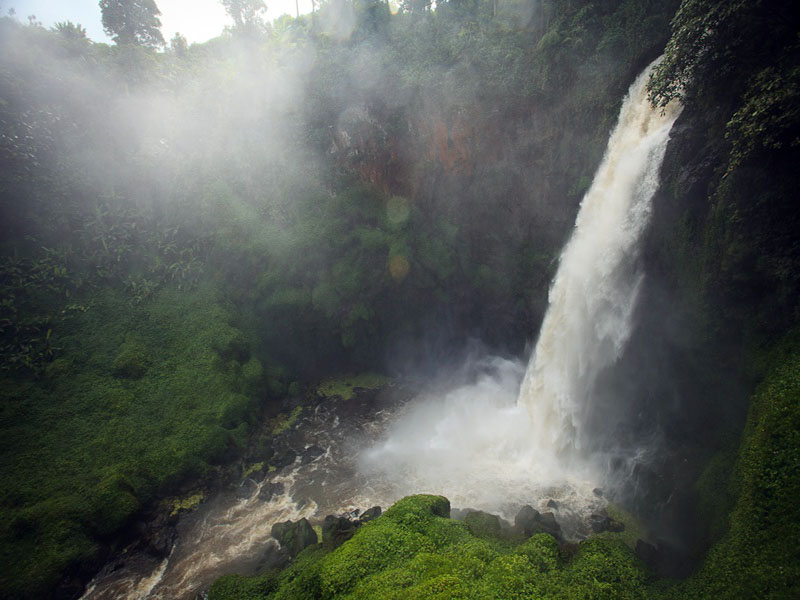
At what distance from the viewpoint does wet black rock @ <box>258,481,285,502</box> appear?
52.7 feet

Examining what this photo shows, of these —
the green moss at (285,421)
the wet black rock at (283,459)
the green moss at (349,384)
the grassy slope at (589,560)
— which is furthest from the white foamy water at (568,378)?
the green moss at (285,421)

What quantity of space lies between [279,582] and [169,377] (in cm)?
1201

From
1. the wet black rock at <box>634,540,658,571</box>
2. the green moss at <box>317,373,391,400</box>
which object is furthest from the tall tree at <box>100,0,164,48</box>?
the wet black rock at <box>634,540,658,571</box>

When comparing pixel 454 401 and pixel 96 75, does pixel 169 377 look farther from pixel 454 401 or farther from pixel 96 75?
pixel 96 75

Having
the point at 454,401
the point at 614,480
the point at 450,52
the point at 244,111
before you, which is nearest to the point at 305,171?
the point at 244,111

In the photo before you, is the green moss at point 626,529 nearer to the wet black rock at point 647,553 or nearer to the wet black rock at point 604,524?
the wet black rock at point 604,524

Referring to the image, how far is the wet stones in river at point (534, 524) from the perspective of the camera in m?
12.1

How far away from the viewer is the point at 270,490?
643 inches

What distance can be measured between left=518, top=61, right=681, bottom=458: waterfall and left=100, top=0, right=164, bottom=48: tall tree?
36420mm

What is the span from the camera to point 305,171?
2541cm

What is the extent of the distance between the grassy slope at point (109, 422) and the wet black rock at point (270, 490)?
2.59 m

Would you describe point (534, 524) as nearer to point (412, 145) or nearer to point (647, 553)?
point (647, 553)

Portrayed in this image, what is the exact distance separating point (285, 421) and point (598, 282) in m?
17.1

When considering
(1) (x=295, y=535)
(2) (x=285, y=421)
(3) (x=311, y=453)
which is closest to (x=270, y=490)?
(3) (x=311, y=453)
